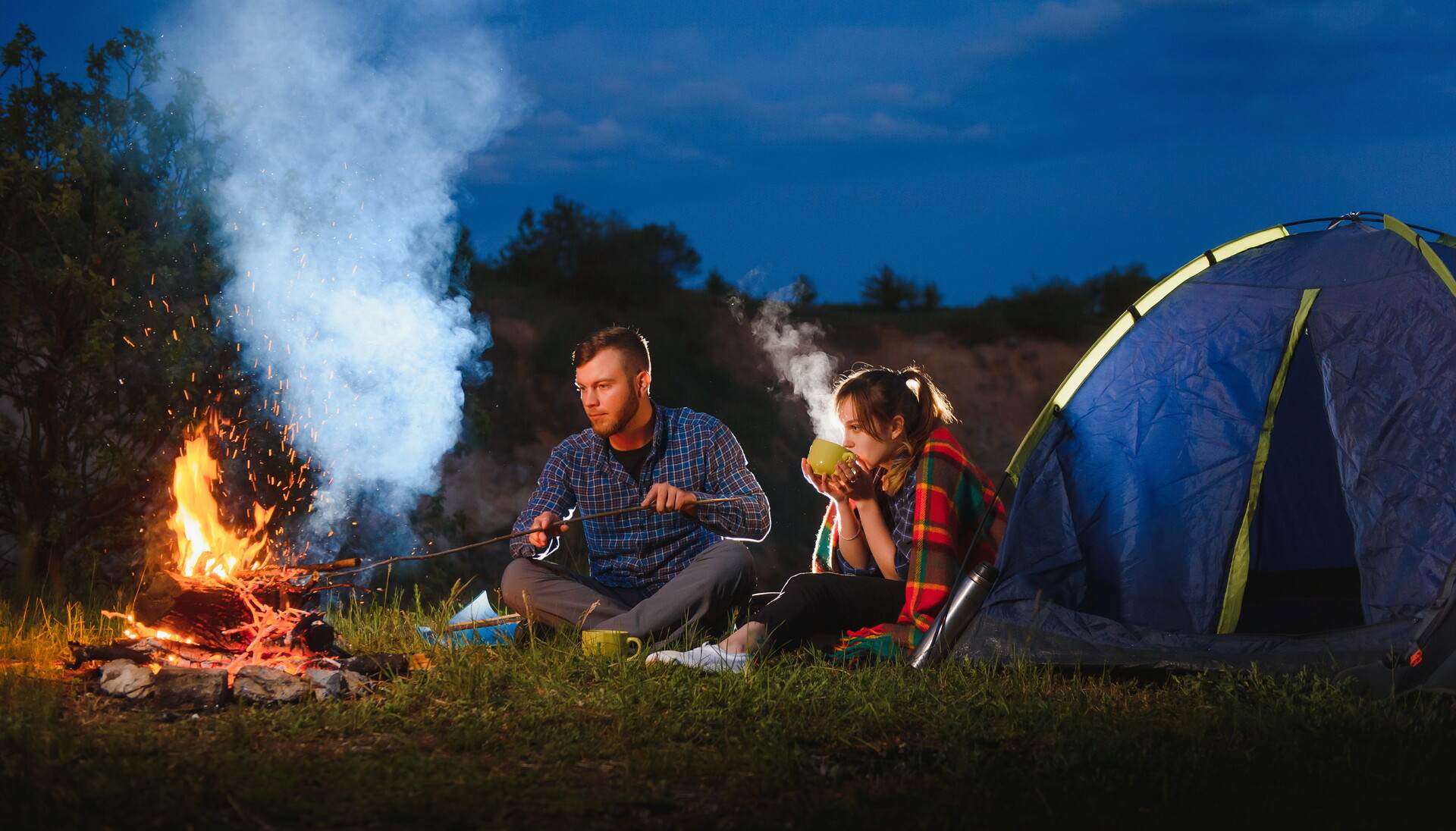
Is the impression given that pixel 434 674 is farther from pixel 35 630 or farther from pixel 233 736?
pixel 35 630

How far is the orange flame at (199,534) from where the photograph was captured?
416 cm

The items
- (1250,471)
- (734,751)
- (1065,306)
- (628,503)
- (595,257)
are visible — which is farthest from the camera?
(1065,306)

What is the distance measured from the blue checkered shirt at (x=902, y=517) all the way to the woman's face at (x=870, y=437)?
0.40ft

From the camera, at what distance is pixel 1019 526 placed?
435 centimetres

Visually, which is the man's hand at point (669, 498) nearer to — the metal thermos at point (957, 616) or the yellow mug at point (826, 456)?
the yellow mug at point (826, 456)

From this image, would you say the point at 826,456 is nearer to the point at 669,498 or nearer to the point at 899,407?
the point at 899,407

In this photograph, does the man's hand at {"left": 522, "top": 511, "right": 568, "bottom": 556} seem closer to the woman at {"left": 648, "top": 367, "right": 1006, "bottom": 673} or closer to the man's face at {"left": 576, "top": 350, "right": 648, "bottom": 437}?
the man's face at {"left": 576, "top": 350, "right": 648, "bottom": 437}

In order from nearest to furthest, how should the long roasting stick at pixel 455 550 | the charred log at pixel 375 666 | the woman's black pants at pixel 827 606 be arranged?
the charred log at pixel 375 666 → the long roasting stick at pixel 455 550 → the woman's black pants at pixel 827 606

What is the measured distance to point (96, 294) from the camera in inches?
245

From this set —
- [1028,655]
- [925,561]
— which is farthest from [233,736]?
[1028,655]

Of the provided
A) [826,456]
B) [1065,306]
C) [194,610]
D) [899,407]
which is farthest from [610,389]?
[1065,306]

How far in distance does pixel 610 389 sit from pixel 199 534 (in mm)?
1691

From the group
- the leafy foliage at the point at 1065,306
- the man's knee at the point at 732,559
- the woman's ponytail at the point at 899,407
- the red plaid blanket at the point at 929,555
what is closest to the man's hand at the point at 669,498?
the man's knee at the point at 732,559

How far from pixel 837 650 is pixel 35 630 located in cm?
345
